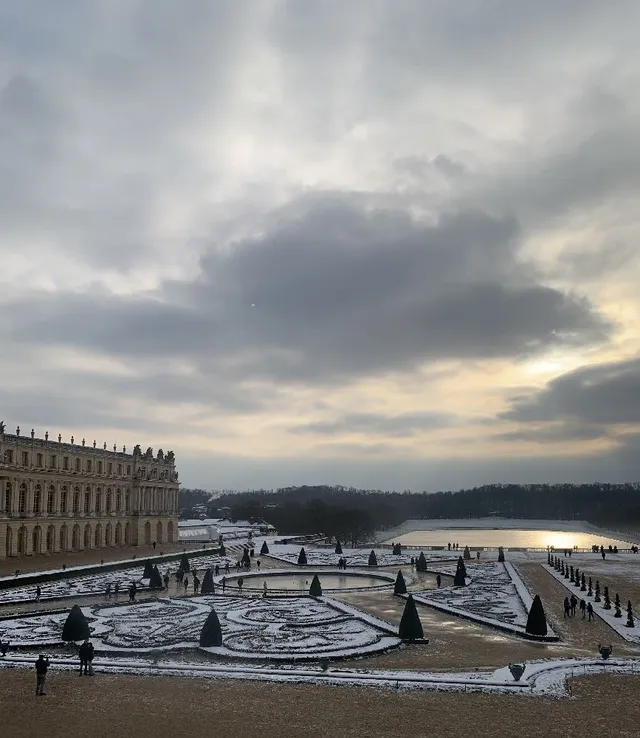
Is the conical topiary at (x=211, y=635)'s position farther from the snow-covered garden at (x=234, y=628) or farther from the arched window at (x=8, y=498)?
the arched window at (x=8, y=498)

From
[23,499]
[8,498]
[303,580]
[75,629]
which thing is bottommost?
[303,580]

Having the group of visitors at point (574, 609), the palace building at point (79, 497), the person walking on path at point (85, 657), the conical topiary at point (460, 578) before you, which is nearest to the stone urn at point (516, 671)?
the person walking on path at point (85, 657)

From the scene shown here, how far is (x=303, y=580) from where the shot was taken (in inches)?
2306

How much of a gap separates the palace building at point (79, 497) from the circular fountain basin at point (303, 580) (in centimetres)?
2463

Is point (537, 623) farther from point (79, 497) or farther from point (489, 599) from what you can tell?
point (79, 497)

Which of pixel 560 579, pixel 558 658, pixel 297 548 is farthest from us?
pixel 297 548

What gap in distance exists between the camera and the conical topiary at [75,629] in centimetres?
3056

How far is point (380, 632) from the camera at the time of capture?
33750mm

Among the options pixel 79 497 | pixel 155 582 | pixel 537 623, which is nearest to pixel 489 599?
pixel 537 623

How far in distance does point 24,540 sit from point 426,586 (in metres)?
40.4

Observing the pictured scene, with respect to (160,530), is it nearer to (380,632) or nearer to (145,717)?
(380,632)

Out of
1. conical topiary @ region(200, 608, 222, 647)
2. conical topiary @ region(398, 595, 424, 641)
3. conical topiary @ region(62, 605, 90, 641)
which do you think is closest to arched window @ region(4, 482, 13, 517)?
conical topiary @ region(62, 605, 90, 641)

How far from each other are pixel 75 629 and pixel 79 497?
177ft

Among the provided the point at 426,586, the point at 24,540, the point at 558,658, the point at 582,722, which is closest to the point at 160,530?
the point at 24,540
